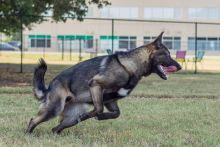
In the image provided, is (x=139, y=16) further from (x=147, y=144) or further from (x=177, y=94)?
(x=147, y=144)

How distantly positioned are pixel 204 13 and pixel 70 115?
2727 inches

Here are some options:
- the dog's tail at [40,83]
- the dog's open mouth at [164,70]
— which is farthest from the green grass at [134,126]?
the dog's open mouth at [164,70]

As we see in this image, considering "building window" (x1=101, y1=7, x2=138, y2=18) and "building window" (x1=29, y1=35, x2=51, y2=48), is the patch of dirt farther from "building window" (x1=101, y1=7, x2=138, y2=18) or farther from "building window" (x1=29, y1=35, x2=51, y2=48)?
"building window" (x1=101, y1=7, x2=138, y2=18)

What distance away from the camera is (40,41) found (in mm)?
72000

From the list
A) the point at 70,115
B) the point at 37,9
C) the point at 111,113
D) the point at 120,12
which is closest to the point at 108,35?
the point at 120,12

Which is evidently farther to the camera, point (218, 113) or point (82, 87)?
point (218, 113)

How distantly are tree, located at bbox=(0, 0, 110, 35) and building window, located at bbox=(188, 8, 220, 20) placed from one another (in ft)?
162

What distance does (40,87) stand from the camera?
8125 mm

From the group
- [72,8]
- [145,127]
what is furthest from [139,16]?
[145,127]

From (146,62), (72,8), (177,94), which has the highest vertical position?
(72,8)

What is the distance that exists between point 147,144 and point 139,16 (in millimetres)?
69813

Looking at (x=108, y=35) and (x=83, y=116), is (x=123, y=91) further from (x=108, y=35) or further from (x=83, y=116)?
(x=108, y=35)

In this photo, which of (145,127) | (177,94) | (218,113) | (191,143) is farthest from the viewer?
(177,94)

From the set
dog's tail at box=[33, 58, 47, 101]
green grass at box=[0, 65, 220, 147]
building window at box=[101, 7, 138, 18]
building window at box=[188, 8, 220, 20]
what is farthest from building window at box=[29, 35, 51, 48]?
dog's tail at box=[33, 58, 47, 101]
